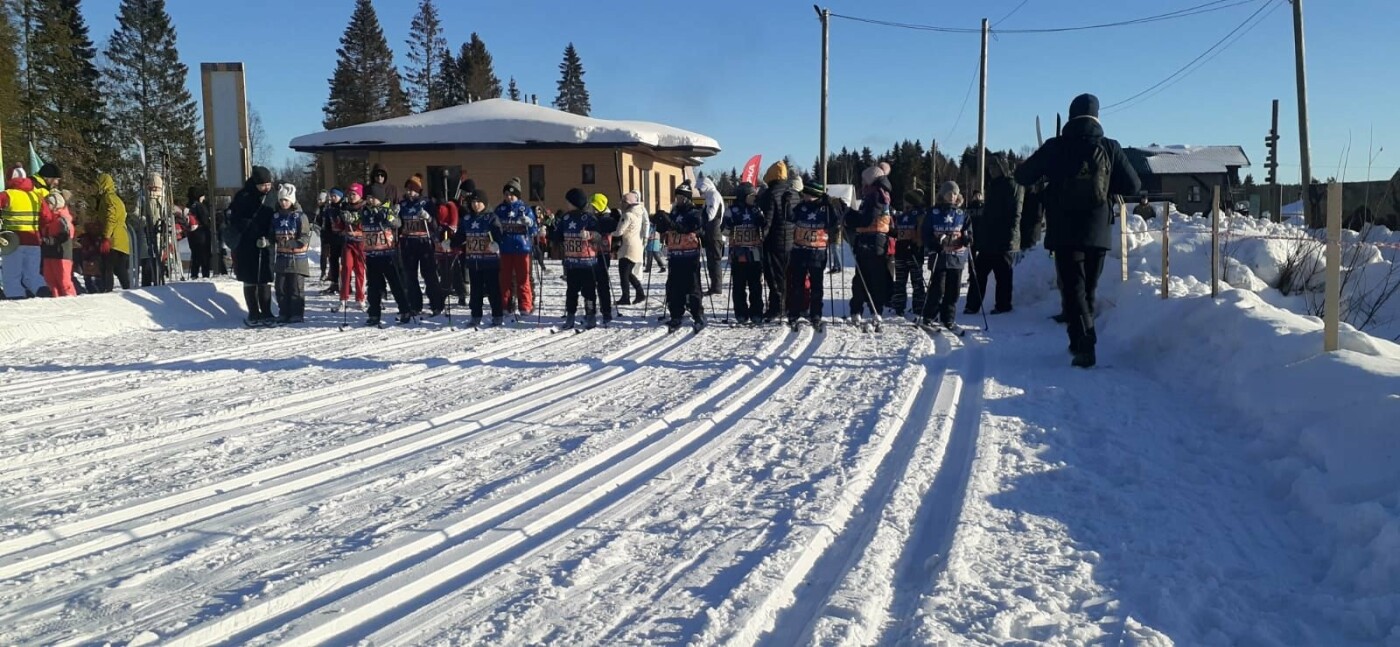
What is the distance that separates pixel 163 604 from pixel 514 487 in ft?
5.52

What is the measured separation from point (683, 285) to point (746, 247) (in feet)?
2.85

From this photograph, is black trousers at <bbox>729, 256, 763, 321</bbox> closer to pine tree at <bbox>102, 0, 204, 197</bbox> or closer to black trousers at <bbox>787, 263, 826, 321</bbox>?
black trousers at <bbox>787, 263, 826, 321</bbox>

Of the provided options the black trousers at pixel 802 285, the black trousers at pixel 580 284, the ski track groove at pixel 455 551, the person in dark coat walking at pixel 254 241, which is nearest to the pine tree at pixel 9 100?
the person in dark coat walking at pixel 254 241

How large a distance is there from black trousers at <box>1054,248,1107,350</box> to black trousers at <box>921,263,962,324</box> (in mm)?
2437

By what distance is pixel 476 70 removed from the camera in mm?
69875

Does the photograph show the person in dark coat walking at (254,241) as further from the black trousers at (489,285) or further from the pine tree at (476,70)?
the pine tree at (476,70)

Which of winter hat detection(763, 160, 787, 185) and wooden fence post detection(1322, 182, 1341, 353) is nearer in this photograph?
wooden fence post detection(1322, 182, 1341, 353)

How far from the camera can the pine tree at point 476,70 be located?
69562 mm

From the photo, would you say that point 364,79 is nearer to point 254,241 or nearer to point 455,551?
point 254,241

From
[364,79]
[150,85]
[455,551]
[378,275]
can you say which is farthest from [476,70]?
[455,551]

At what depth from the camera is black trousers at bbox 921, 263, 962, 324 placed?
10.2 m

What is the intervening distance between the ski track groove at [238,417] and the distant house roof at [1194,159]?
6567cm

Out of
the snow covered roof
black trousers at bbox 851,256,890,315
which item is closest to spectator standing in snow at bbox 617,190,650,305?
black trousers at bbox 851,256,890,315

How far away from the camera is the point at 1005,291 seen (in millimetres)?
A: 12172
